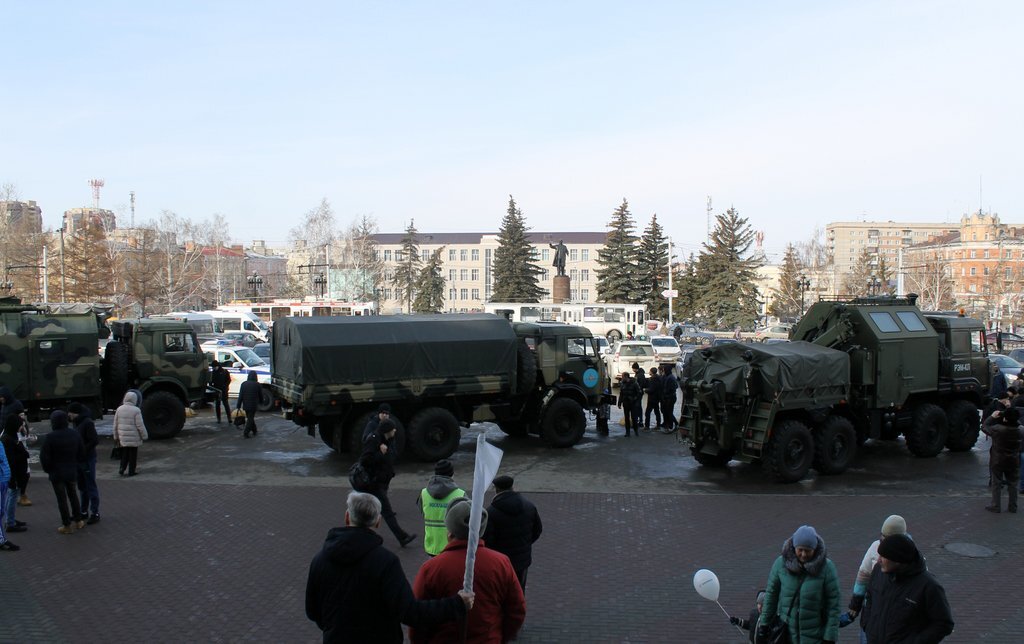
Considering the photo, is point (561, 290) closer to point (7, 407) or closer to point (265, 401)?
point (265, 401)

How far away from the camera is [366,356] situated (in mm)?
14977

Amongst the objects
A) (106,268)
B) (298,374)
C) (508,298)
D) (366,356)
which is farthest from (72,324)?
(508,298)

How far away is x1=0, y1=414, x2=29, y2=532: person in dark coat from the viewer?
34.2 ft

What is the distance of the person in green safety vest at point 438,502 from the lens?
7034 millimetres

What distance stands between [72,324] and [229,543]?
9601 mm

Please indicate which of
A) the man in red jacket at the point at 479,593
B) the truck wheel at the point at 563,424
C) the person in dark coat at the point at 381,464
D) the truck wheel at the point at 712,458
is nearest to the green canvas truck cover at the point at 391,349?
the truck wheel at the point at 563,424

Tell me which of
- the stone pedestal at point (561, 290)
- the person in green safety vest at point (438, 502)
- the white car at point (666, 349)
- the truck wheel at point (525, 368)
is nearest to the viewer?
the person in green safety vest at point (438, 502)

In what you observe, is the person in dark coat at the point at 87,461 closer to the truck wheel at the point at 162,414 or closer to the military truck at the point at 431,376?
the military truck at the point at 431,376

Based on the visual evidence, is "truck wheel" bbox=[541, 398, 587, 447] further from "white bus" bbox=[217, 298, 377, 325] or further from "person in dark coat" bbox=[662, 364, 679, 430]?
"white bus" bbox=[217, 298, 377, 325]

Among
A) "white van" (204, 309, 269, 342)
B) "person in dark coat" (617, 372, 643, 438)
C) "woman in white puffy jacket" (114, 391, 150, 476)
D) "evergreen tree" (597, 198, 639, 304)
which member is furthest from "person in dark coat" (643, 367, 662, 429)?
"evergreen tree" (597, 198, 639, 304)

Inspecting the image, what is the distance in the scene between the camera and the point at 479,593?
4.36 metres

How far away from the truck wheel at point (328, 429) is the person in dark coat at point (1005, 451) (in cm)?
1119

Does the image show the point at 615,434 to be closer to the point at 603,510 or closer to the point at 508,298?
the point at 603,510

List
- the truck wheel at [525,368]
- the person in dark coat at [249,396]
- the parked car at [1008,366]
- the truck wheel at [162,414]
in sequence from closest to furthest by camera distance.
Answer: the truck wheel at [525,368]
the person in dark coat at [249,396]
the truck wheel at [162,414]
the parked car at [1008,366]
